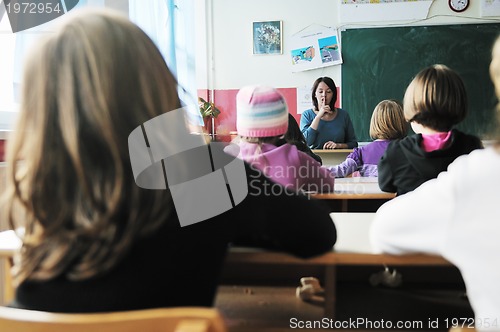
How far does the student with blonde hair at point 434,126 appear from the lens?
5.15ft

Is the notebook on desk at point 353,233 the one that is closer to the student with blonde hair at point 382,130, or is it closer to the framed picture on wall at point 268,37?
the student with blonde hair at point 382,130

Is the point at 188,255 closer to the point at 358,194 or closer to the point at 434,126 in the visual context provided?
the point at 434,126

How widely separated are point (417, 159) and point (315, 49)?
3518 millimetres

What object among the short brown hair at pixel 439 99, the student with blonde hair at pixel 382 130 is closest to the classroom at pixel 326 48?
the student with blonde hair at pixel 382 130

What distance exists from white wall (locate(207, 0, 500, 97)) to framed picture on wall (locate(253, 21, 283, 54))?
0.16ft

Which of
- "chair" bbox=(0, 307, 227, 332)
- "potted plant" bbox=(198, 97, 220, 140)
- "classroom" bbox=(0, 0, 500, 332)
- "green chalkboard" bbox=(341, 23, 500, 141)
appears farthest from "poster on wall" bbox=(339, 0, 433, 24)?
"chair" bbox=(0, 307, 227, 332)

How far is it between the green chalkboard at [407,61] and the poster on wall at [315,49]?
107 millimetres

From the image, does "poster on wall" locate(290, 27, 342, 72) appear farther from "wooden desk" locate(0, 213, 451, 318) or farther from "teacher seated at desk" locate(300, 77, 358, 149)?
"wooden desk" locate(0, 213, 451, 318)

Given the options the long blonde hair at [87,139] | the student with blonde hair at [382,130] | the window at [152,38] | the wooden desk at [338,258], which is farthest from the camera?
the student with blonde hair at [382,130]

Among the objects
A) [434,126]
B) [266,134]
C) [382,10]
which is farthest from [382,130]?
[382,10]

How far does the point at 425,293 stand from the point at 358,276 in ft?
0.69

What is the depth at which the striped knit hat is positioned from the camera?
1.69 m

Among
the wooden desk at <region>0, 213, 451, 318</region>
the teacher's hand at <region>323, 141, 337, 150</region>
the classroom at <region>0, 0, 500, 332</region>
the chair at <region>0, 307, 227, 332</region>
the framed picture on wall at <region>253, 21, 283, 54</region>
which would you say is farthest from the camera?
the framed picture on wall at <region>253, 21, 283, 54</region>

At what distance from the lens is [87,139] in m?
0.73
